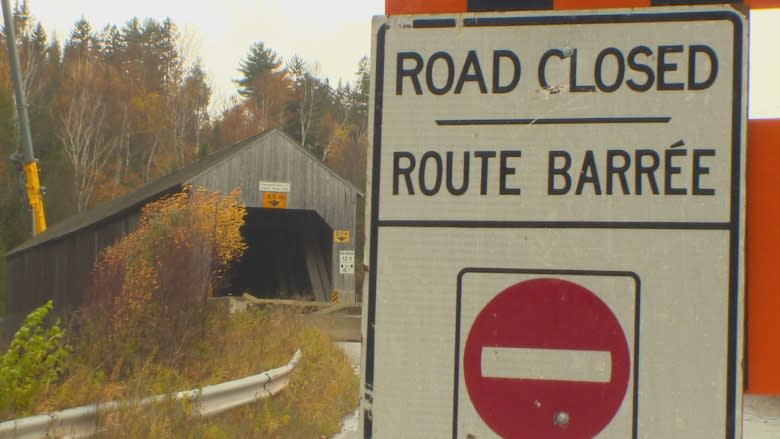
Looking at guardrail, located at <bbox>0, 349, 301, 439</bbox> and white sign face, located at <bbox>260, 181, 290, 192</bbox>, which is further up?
white sign face, located at <bbox>260, 181, 290, 192</bbox>

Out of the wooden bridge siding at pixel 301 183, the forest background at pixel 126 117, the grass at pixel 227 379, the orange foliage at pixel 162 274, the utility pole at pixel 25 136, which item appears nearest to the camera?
the grass at pixel 227 379

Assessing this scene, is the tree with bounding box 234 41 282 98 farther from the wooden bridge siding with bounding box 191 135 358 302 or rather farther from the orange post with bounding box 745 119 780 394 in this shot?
the orange post with bounding box 745 119 780 394

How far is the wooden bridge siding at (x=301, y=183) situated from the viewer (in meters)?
40.7

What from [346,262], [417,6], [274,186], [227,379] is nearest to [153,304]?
[227,379]

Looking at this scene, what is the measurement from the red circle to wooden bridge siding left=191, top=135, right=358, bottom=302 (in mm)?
38047

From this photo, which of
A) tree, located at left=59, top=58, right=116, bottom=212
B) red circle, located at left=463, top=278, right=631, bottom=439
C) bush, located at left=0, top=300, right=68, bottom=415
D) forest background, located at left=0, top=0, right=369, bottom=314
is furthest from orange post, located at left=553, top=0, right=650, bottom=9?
tree, located at left=59, top=58, right=116, bottom=212

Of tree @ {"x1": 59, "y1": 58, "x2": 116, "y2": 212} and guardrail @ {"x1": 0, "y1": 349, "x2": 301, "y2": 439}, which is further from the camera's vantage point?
tree @ {"x1": 59, "y1": 58, "x2": 116, "y2": 212}

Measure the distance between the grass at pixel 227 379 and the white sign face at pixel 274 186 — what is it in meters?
23.1

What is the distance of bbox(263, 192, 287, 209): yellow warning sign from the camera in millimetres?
40938

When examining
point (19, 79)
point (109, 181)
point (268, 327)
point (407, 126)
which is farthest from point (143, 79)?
point (407, 126)

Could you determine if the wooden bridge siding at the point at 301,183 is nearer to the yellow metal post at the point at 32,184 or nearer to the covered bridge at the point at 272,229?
the covered bridge at the point at 272,229

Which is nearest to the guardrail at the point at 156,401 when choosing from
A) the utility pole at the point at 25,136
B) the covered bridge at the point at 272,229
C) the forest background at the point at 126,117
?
the utility pole at the point at 25,136

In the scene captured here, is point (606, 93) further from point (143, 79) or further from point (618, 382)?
point (143, 79)

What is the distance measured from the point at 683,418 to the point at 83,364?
9.70m
